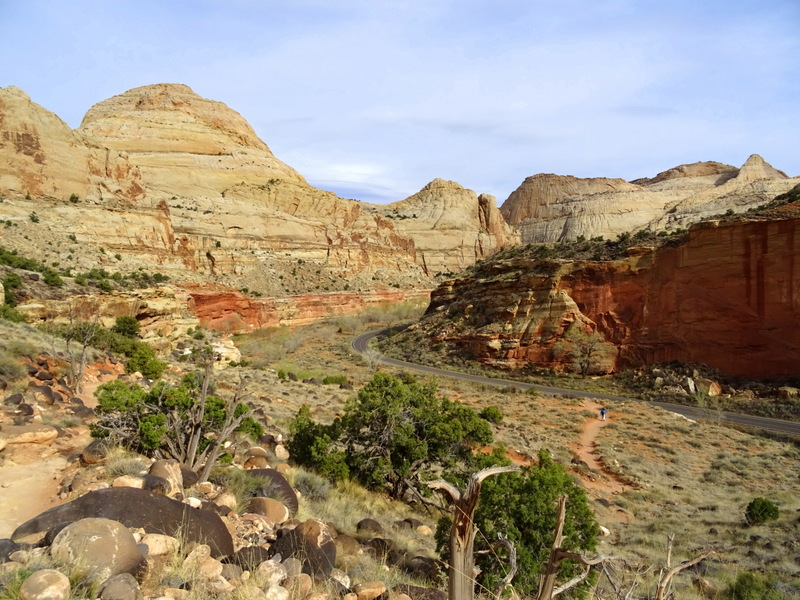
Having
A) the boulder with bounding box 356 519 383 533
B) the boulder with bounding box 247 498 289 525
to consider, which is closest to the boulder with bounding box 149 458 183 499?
the boulder with bounding box 247 498 289 525

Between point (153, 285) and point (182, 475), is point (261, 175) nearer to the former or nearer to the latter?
point (153, 285)

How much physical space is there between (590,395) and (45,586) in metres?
31.0

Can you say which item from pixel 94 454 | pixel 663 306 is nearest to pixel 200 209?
pixel 663 306

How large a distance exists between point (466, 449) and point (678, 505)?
7.92 metres

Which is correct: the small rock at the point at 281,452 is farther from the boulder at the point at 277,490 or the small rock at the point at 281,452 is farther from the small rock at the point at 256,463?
the boulder at the point at 277,490

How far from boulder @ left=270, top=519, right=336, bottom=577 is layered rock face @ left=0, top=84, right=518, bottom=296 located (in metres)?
36.6

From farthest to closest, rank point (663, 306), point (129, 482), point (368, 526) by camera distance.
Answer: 1. point (663, 306)
2. point (368, 526)
3. point (129, 482)

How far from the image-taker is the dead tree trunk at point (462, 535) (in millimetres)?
2703

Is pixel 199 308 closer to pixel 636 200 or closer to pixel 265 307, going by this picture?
pixel 265 307

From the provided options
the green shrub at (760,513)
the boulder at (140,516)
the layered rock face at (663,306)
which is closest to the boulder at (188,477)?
the boulder at (140,516)

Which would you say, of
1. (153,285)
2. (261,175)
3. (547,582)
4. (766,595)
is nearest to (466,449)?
(766,595)

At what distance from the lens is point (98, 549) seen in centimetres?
336

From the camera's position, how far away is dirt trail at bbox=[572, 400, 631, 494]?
50.4ft

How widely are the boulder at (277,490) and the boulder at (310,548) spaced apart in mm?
1421
